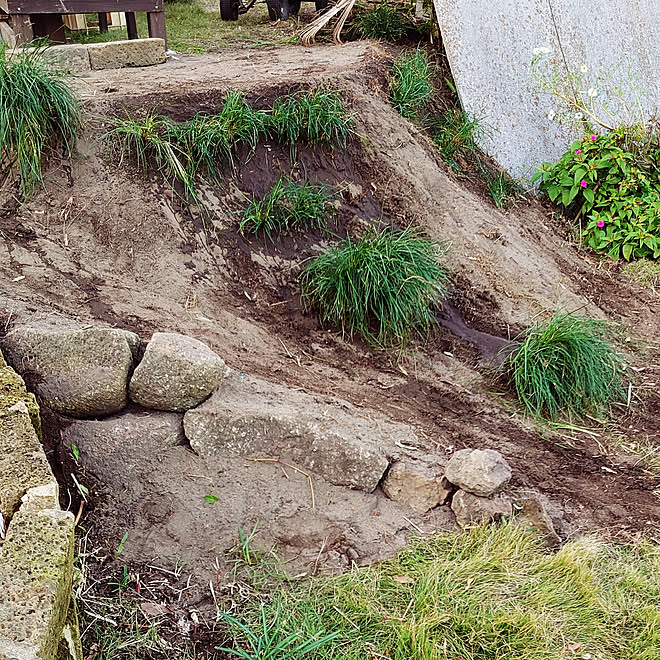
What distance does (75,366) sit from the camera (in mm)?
2557

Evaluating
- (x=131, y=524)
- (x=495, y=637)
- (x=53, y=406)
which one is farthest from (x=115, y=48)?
(x=495, y=637)

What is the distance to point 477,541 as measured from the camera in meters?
2.51

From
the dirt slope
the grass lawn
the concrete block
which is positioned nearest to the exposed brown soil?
the dirt slope

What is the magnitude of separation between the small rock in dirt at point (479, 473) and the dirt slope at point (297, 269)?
0.17 m

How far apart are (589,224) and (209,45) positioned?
3.69 metres

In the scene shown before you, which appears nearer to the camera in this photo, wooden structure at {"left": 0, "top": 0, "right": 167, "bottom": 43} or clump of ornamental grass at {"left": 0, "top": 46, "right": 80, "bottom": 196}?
clump of ornamental grass at {"left": 0, "top": 46, "right": 80, "bottom": 196}

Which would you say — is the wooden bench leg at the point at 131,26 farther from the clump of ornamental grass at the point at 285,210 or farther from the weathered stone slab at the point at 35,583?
the weathered stone slab at the point at 35,583

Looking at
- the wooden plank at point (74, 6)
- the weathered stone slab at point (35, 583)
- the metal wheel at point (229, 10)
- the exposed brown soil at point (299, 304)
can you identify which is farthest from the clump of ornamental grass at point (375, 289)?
the metal wheel at point (229, 10)

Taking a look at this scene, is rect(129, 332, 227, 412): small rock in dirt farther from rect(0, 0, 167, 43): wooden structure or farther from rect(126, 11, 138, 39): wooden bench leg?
rect(126, 11, 138, 39): wooden bench leg

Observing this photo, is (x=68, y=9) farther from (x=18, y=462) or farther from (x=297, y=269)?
(x=18, y=462)

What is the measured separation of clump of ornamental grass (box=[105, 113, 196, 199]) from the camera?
12.5ft

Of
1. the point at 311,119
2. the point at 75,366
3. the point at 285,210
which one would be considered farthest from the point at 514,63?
the point at 75,366

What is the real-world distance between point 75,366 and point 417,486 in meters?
1.30

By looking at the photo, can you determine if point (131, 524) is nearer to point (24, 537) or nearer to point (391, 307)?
point (24, 537)
